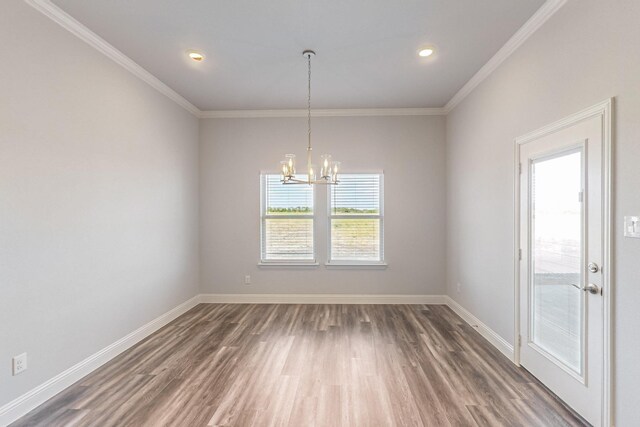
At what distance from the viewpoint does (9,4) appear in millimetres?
2055

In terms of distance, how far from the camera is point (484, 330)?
11.2ft

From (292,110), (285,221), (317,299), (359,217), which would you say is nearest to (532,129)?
(359,217)

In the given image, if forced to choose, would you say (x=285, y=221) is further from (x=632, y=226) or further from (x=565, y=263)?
(x=632, y=226)

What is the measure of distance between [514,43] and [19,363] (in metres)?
4.87

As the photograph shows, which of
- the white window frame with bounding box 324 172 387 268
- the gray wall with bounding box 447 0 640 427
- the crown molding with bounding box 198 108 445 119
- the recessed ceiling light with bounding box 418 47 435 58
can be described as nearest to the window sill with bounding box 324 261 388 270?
the white window frame with bounding box 324 172 387 268

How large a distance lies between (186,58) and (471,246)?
4073 mm

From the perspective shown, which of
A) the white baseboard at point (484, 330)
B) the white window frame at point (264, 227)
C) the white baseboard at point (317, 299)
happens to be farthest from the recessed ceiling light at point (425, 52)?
the white baseboard at point (317, 299)

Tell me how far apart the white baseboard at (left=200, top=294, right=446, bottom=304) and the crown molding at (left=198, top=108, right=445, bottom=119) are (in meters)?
2.92

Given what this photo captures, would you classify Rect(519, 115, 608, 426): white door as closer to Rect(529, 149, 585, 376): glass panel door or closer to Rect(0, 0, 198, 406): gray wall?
Rect(529, 149, 585, 376): glass panel door

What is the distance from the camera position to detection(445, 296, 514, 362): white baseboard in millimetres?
2959

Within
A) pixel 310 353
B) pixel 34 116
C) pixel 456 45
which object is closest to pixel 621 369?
pixel 310 353

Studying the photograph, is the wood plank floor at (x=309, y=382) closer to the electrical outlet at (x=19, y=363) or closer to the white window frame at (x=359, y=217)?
the electrical outlet at (x=19, y=363)

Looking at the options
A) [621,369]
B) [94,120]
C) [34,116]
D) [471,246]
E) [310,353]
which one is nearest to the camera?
[621,369]

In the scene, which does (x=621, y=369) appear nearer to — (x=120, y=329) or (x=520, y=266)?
(x=520, y=266)
